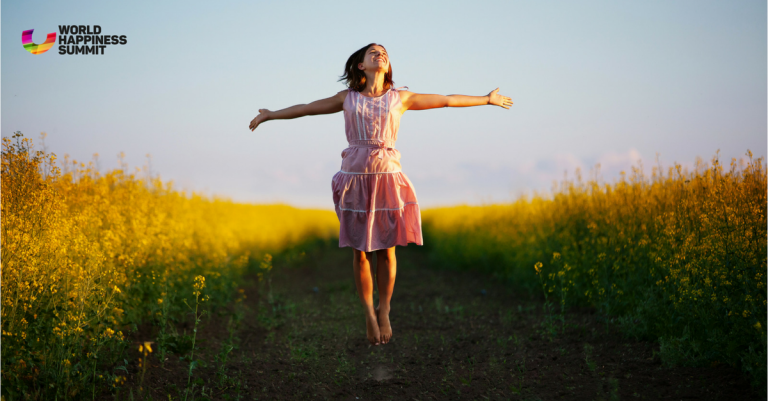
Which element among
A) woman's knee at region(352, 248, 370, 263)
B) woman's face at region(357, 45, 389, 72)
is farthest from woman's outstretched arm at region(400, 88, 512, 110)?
woman's knee at region(352, 248, 370, 263)

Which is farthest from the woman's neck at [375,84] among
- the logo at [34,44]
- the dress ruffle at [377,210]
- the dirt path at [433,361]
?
the logo at [34,44]

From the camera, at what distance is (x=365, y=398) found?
361 cm

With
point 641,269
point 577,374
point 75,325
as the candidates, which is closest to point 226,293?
point 75,325

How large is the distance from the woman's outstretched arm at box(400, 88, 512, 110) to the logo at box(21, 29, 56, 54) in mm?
3212

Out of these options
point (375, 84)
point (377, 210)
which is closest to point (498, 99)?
point (375, 84)

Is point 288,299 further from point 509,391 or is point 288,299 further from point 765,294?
point 765,294

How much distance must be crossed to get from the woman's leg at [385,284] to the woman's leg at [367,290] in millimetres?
58

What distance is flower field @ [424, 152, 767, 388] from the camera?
11.5 feet

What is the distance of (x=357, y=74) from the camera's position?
4.17 metres

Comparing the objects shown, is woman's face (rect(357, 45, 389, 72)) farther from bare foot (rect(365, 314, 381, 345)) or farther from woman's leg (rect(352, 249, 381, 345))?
bare foot (rect(365, 314, 381, 345))

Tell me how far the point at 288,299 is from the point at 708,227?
593cm

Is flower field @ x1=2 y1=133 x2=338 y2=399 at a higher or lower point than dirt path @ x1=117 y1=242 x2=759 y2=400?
higher

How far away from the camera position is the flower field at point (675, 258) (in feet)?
11.5

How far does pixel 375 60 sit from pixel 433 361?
2.59 metres
